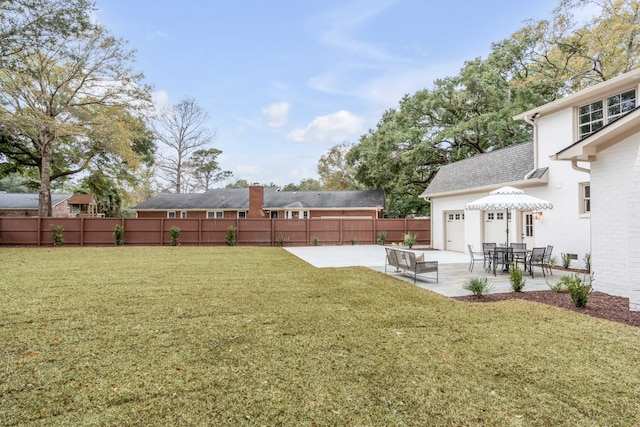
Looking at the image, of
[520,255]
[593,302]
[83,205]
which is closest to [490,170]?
[520,255]

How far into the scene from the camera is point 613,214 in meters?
6.70

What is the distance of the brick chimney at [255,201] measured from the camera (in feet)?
82.4

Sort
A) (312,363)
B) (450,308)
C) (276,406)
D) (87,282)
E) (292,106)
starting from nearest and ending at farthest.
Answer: (276,406), (312,363), (450,308), (87,282), (292,106)

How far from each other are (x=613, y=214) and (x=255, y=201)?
843 inches

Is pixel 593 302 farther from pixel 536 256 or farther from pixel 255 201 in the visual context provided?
pixel 255 201

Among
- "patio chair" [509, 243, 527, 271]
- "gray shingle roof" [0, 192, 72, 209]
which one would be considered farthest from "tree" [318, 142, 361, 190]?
"patio chair" [509, 243, 527, 271]

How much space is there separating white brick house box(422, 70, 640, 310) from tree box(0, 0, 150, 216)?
1974 cm

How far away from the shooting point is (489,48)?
24.1 meters

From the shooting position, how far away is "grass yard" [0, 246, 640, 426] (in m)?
2.61

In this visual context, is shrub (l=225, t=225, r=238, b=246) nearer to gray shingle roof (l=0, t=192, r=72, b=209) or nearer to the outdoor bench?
the outdoor bench

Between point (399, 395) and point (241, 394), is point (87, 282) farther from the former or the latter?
point (399, 395)

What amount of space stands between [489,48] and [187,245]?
81.0 ft

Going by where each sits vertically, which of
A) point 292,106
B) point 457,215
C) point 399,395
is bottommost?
point 399,395

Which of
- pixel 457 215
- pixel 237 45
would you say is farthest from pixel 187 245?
pixel 457 215
